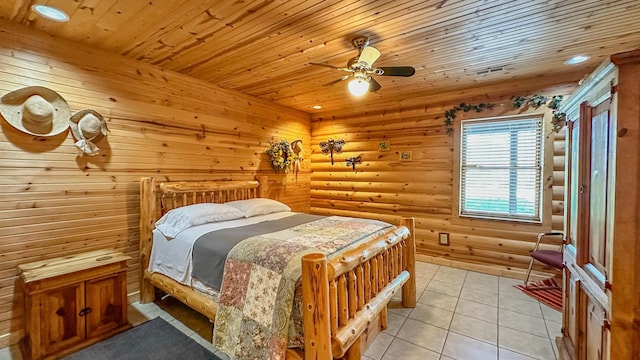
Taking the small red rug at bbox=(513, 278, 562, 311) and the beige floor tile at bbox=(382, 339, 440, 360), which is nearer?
the beige floor tile at bbox=(382, 339, 440, 360)

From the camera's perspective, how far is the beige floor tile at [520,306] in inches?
113

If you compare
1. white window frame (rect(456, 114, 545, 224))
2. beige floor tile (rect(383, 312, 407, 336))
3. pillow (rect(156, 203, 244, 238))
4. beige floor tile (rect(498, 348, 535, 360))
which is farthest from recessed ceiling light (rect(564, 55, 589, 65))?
pillow (rect(156, 203, 244, 238))

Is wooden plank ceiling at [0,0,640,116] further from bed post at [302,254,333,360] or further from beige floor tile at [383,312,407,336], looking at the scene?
beige floor tile at [383,312,407,336]

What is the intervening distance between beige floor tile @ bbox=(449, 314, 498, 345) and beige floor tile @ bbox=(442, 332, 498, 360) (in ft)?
0.25

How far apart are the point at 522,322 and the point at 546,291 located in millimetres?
1004

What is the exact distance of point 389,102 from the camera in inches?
189

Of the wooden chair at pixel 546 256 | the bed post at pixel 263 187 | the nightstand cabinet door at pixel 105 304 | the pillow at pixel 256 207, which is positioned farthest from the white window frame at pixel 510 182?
the nightstand cabinet door at pixel 105 304

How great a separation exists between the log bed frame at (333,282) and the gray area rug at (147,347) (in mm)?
293

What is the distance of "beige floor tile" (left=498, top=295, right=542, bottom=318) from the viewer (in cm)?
287

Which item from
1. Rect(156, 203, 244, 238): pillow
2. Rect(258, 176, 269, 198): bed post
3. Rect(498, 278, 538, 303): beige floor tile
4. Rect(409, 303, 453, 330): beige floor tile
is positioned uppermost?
Rect(258, 176, 269, 198): bed post

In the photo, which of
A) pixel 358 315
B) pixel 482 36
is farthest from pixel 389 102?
pixel 358 315

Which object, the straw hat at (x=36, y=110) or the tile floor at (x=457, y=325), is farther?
the straw hat at (x=36, y=110)

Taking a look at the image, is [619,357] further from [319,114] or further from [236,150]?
[319,114]

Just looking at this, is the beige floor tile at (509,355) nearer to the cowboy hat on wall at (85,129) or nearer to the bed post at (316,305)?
the bed post at (316,305)
